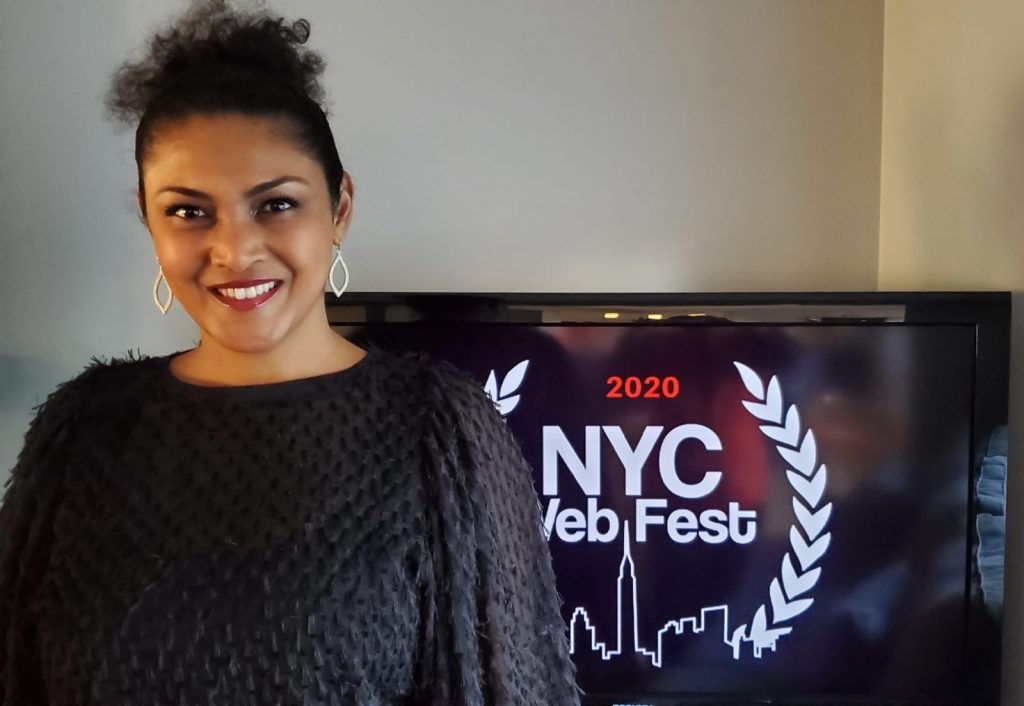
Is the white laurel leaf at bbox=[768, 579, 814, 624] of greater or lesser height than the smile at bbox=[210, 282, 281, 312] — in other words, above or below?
below

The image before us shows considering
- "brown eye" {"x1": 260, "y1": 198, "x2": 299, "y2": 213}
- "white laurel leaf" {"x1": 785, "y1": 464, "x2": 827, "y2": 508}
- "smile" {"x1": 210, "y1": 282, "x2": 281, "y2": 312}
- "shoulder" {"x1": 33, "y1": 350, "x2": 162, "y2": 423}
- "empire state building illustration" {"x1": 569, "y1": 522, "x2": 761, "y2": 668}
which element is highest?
"brown eye" {"x1": 260, "y1": 198, "x2": 299, "y2": 213}

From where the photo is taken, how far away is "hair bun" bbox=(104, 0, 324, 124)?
2.50 ft

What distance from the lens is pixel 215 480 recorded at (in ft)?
2.41

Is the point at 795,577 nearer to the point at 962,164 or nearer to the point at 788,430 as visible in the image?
the point at 788,430

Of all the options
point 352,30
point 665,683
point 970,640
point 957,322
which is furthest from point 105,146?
point 970,640

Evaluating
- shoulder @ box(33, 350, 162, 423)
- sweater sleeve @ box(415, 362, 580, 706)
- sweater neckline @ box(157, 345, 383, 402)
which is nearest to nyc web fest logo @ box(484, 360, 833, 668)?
sweater sleeve @ box(415, 362, 580, 706)

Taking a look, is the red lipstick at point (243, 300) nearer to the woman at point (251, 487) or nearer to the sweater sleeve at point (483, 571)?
the woman at point (251, 487)

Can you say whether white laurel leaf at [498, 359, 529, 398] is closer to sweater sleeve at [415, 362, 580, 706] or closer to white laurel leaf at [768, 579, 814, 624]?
sweater sleeve at [415, 362, 580, 706]

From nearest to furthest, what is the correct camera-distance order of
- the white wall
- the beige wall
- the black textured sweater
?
the black textured sweater
the beige wall
the white wall

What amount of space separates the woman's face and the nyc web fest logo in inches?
15.3

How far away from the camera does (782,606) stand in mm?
1063

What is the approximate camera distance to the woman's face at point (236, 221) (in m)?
0.71

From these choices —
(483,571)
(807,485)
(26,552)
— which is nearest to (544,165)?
(807,485)

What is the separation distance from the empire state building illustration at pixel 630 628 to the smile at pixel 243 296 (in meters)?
0.57
